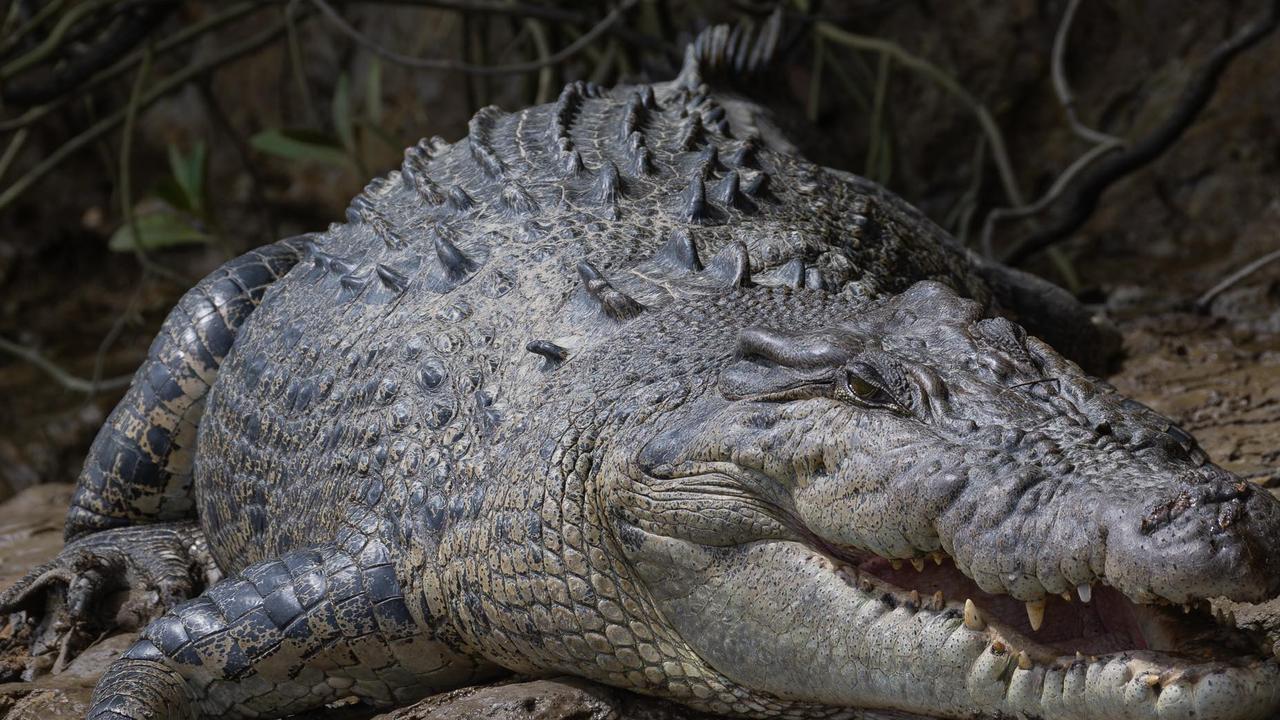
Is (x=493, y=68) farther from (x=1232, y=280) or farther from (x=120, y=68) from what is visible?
(x=1232, y=280)

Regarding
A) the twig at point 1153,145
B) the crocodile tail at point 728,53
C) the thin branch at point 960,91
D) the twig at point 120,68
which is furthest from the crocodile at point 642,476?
the twig at point 120,68

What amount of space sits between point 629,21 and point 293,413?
16.4 ft

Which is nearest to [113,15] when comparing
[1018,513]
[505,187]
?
[505,187]

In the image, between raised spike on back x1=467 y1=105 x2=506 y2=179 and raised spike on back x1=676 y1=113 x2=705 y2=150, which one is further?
raised spike on back x1=676 y1=113 x2=705 y2=150

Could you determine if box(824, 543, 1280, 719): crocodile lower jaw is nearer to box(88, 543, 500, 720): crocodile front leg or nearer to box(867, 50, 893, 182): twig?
box(88, 543, 500, 720): crocodile front leg

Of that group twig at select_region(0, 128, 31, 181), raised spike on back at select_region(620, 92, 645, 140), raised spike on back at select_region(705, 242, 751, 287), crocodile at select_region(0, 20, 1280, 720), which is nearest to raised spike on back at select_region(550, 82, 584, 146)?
crocodile at select_region(0, 20, 1280, 720)

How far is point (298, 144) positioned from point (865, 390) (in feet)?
17.6

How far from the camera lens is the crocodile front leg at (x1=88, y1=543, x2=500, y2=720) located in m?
2.84

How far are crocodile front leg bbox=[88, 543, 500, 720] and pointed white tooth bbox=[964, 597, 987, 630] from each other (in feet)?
4.13

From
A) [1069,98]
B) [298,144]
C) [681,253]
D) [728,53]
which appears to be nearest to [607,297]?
[681,253]

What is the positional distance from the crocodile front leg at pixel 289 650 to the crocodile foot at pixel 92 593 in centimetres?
89

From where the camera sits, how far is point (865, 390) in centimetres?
226

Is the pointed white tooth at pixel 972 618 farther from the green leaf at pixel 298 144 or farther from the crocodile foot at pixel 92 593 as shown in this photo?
the green leaf at pixel 298 144

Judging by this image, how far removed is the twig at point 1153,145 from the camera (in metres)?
5.52
